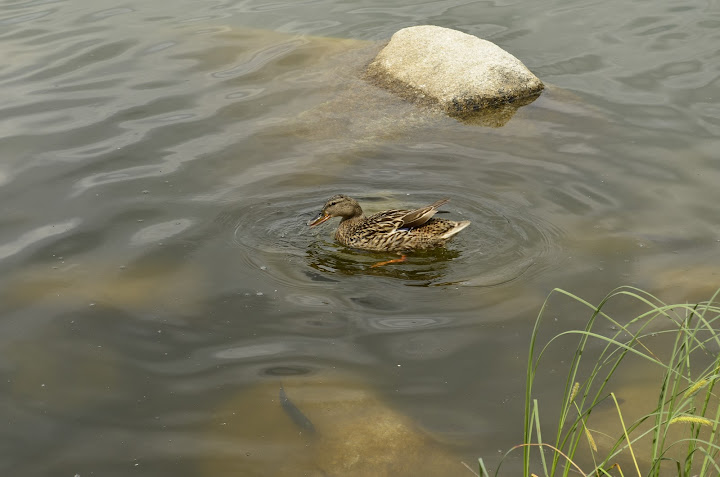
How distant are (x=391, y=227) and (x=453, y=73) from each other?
391 cm

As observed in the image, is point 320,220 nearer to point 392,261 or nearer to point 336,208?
point 336,208

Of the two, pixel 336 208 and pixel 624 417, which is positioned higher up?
pixel 336 208

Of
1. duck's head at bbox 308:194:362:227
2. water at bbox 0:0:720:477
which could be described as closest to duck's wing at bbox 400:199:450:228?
water at bbox 0:0:720:477

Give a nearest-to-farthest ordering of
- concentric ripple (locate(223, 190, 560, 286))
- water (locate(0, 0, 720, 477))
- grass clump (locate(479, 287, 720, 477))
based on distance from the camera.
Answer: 1. grass clump (locate(479, 287, 720, 477))
2. water (locate(0, 0, 720, 477))
3. concentric ripple (locate(223, 190, 560, 286))

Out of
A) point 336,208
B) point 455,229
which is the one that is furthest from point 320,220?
point 455,229

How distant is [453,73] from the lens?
33.4ft

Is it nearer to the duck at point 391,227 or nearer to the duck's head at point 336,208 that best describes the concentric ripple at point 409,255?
the duck at point 391,227

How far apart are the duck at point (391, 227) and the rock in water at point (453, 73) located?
310cm

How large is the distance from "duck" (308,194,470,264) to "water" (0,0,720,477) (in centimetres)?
15

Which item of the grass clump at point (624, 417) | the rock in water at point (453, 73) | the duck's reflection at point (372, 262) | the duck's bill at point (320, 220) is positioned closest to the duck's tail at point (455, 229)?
the duck's reflection at point (372, 262)

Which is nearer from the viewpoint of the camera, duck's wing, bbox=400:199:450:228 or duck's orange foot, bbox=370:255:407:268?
duck's orange foot, bbox=370:255:407:268

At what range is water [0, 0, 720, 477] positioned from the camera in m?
4.82

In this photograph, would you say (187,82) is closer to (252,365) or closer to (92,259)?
(92,259)

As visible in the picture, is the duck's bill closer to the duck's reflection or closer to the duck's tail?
the duck's reflection
